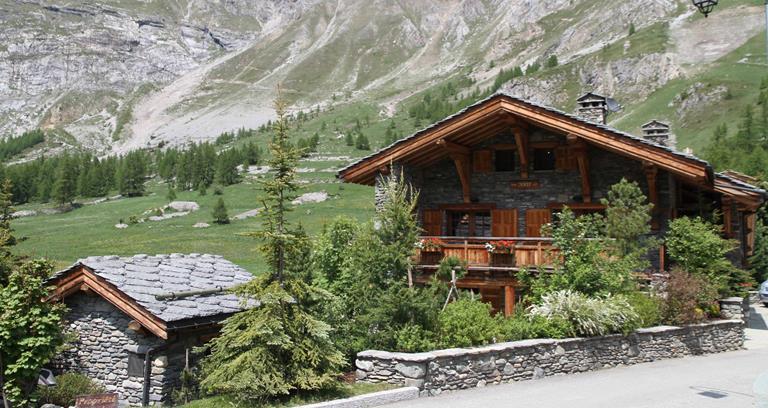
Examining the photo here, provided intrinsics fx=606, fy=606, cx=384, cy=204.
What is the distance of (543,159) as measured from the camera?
20.5 m

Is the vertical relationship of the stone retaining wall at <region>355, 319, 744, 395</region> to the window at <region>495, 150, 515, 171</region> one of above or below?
below

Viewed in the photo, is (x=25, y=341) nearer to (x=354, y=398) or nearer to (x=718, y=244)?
(x=354, y=398)

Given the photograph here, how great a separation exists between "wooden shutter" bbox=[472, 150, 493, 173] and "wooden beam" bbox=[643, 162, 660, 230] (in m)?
4.97

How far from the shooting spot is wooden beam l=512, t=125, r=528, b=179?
64.3 ft

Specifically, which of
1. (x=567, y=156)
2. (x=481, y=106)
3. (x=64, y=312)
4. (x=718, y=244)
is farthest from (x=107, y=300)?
(x=718, y=244)

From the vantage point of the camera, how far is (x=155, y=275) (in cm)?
1590

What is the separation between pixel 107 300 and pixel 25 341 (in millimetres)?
2000

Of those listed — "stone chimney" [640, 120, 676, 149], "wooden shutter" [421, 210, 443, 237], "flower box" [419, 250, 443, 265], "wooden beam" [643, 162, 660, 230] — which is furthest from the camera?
"stone chimney" [640, 120, 676, 149]

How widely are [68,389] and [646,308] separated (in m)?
14.2

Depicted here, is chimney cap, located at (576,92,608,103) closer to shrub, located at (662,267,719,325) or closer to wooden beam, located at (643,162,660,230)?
wooden beam, located at (643,162,660,230)

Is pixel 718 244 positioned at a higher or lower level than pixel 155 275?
higher

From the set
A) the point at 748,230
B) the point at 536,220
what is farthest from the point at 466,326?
the point at 748,230

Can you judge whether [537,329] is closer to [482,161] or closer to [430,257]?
[430,257]

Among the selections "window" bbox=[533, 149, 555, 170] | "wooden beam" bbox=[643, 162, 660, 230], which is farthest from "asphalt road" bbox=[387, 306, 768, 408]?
"window" bbox=[533, 149, 555, 170]
